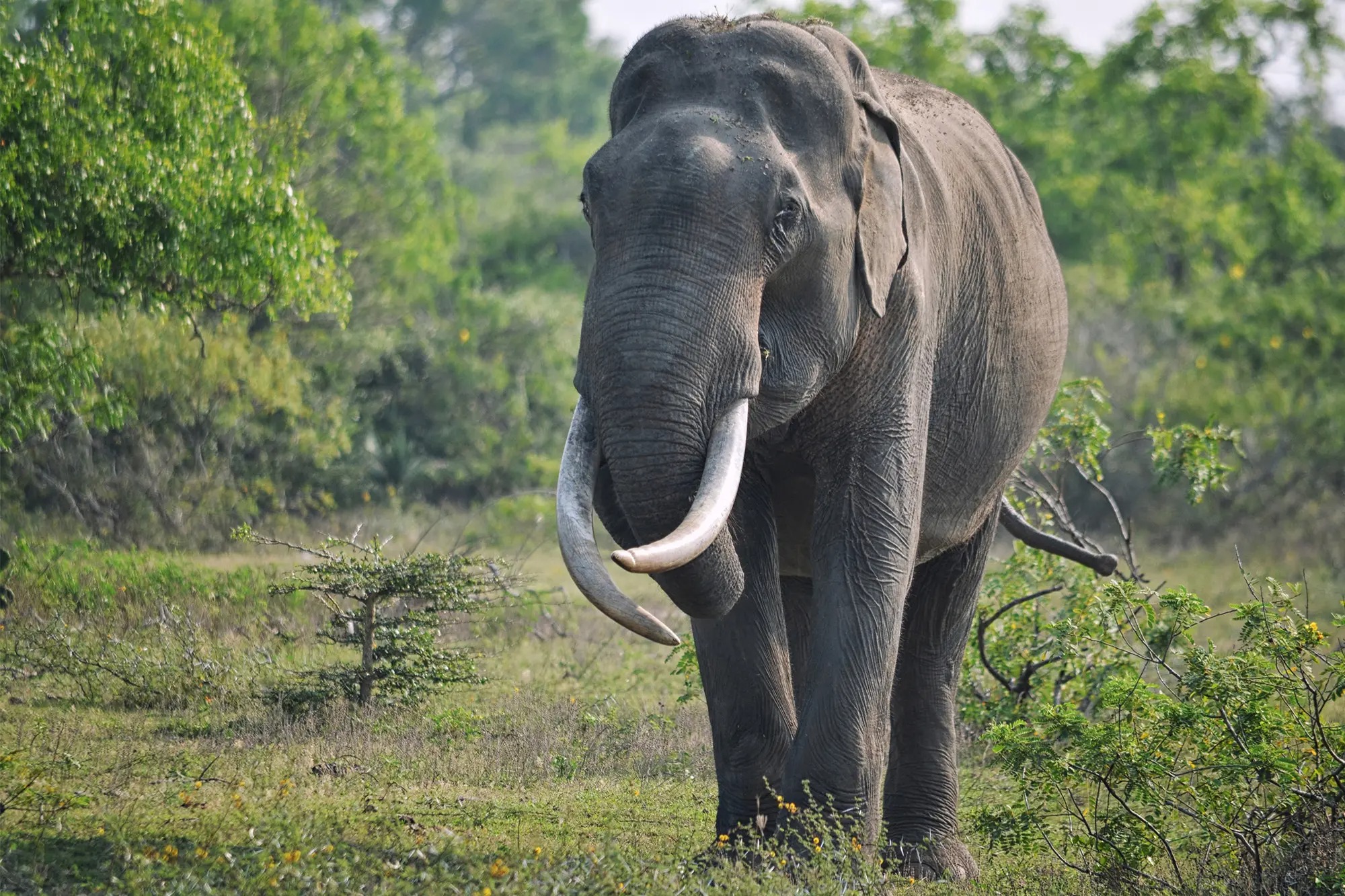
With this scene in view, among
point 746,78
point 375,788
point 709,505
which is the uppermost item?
point 746,78

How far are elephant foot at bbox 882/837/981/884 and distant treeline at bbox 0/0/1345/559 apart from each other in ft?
19.5

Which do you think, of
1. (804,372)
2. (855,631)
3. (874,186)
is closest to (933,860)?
(855,631)

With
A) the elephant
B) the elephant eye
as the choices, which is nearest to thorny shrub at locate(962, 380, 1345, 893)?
the elephant

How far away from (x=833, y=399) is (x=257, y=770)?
341 centimetres

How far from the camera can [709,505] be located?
213 inches

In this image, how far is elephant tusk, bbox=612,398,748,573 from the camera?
5055 mm

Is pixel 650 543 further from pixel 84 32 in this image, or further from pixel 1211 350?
pixel 1211 350

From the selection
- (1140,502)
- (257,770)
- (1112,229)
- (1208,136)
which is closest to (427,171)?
(1140,502)

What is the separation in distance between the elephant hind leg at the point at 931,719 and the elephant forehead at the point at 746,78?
2.61 meters

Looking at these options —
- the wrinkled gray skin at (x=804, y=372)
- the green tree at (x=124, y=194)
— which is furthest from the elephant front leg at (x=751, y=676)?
the green tree at (x=124, y=194)

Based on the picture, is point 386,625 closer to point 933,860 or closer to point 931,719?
point 931,719

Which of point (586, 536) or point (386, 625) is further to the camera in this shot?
point (386, 625)

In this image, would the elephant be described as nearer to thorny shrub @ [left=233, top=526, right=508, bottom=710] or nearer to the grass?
the grass

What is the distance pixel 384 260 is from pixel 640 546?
18533 mm
